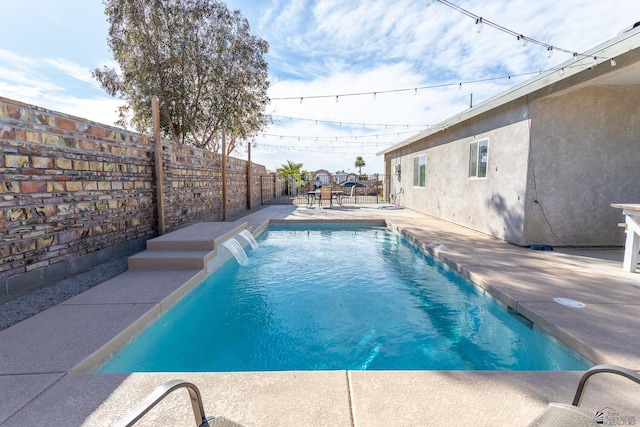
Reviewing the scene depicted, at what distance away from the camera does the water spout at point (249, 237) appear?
662 centimetres

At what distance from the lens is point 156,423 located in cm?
155

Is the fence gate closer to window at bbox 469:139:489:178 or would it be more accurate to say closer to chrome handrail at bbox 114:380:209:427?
window at bbox 469:139:489:178

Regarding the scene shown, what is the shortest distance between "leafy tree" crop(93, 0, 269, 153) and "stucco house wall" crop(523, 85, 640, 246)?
7.98 metres

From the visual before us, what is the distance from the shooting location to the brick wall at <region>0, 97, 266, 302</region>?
3043mm

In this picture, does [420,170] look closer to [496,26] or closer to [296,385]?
[496,26]

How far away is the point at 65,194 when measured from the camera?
3.65m

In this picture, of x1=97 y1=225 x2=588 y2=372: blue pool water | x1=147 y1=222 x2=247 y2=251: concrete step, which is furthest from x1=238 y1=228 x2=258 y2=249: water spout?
x1=97 y1=225 x2=588 y2=372: blue pool water

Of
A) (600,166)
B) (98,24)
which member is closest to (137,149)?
(98,24)

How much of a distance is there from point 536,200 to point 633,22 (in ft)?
8.88

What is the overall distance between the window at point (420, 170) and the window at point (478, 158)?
3.21m

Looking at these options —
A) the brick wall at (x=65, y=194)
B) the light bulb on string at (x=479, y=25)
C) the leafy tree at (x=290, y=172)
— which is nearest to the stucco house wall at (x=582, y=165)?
the light bulb on string at (x=479, y=25)

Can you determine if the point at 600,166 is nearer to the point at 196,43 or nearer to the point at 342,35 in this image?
the point at 342,35

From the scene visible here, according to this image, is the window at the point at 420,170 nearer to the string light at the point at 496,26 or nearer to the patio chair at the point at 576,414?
the string light at the point at 496,26

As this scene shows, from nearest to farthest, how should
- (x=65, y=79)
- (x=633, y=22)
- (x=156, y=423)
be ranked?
(x=156, y=423), (x=633, y=22), (x=65, y=79)
